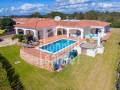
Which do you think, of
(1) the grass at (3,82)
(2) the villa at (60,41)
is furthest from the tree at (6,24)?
(1) the grass at (3,82)

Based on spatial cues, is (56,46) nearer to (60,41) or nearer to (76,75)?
(60,41)

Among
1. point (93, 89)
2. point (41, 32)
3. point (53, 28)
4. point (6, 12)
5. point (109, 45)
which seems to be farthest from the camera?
point (6, 12)

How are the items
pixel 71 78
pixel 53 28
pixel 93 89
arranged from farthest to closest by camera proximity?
pixel 53 28 → pixel 71 78 → pixel 93 89

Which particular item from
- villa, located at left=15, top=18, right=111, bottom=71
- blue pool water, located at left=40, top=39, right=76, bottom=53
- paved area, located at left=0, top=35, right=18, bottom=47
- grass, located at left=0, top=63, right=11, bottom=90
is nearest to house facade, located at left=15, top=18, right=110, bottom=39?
villa, located at left=15, top=18, right=111, bottom=71

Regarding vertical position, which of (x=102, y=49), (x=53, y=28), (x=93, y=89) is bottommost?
(x=93, y=89)

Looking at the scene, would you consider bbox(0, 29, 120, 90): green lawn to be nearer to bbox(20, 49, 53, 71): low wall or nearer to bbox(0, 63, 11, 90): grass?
bbox(20, 49, 53, 71): low wall

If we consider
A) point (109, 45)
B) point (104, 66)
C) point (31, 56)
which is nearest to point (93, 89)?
point (104, 66)

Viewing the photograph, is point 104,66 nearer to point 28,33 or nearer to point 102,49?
point 102,49
